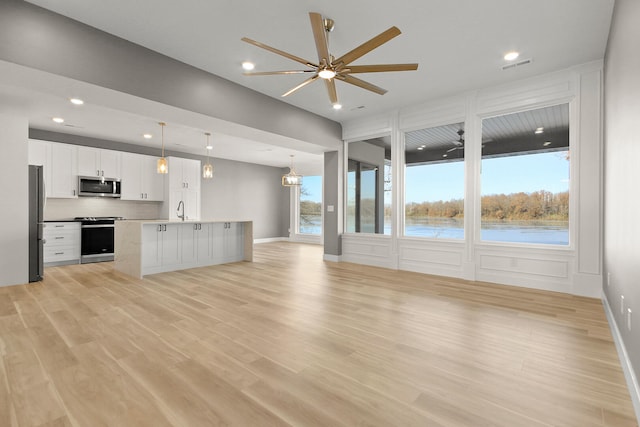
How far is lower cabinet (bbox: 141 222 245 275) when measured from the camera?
5.30 m

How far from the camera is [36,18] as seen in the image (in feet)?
9.66

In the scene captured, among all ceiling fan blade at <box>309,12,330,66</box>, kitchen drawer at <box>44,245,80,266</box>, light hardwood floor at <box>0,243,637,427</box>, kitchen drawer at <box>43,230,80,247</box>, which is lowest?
light hardwood floor at <box>0,243,637,427</box>

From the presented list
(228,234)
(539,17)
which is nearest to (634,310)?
(539,17)

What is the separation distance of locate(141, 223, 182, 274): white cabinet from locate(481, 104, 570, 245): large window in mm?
5397

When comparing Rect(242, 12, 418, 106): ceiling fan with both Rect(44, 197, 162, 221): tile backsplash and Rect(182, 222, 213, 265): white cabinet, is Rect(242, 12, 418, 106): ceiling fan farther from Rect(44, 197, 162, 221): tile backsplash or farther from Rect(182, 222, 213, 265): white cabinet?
Rect(44, 197, 162, 221): tile backsplash

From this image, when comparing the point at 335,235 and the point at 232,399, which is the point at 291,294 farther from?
the point at 335,235

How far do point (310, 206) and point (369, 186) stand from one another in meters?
4.90

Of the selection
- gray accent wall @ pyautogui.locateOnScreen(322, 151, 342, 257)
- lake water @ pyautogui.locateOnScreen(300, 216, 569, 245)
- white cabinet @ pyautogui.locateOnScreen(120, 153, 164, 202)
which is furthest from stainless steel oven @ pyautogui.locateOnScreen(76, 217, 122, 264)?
lake water @ pyautogui.locateOnScreen(300, 216, 569, 245)

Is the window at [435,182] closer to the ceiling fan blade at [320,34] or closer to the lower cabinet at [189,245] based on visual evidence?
the ceiling fan blade at [320,34]

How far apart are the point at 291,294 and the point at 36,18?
3.94m

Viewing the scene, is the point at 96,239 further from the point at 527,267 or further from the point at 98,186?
the point at 527,267

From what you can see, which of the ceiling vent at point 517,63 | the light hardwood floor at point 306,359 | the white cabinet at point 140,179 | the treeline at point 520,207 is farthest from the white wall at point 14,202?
the ceiling vent at point 517,63

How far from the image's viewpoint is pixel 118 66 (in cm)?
346

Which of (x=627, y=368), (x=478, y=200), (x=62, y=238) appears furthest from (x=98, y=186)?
(x=627, y=368)
